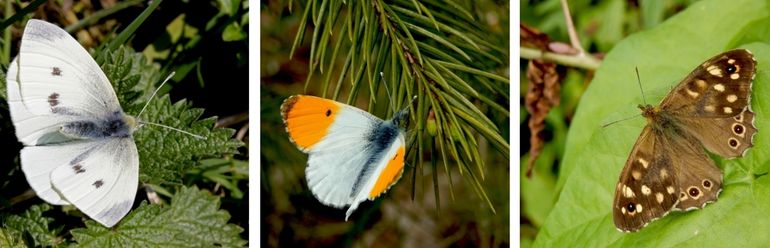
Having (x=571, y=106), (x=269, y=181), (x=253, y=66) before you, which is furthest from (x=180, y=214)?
(x=571, y=106)

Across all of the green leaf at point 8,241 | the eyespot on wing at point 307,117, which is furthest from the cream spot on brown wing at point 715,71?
the green leaf at point 8,241

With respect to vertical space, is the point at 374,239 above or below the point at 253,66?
below

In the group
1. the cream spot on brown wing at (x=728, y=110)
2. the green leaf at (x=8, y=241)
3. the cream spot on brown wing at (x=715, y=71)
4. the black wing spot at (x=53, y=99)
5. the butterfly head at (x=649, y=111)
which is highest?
the cream spot on brown wing at (x=715, y=71)

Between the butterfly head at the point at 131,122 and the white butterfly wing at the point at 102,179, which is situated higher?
the butterfly head at the point at 131,122

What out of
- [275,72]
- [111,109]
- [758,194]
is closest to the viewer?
[758,194]

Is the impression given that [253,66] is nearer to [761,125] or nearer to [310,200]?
[310,200]

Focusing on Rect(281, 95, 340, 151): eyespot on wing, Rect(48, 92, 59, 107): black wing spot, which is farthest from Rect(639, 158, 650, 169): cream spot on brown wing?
Rect(48, 92, 59, 107): black wing spot

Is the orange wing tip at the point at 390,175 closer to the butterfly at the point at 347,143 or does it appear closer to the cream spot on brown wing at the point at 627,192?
the butterfly at the point at 347,143
